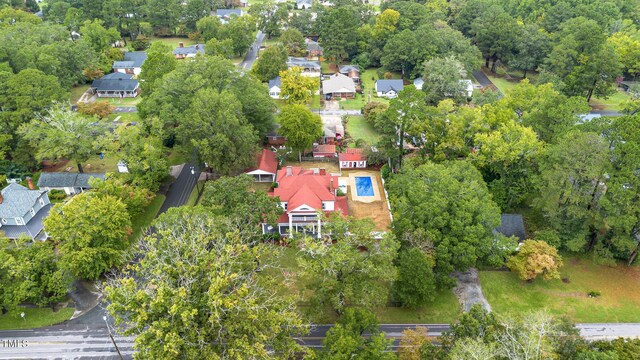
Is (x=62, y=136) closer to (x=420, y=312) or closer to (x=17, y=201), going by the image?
(x=17, y=201)

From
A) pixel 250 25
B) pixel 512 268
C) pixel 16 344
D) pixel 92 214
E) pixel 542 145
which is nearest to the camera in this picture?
pixel 16 344

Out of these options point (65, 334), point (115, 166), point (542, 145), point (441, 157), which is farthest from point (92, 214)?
point (542, 145)

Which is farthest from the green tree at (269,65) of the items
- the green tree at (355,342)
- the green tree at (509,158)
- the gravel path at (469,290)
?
the green tree at (355,342)

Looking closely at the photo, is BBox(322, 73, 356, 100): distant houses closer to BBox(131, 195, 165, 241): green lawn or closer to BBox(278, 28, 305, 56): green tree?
BBox(278, 28, 305, 56): green tree

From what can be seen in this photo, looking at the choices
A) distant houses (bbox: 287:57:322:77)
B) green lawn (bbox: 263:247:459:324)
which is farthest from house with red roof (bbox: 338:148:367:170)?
distant houses (bbox: 287:57:322:77)

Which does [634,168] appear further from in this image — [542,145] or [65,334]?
[65,334]

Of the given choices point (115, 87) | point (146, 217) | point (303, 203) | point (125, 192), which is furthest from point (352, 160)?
point (115, 87)
